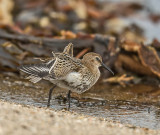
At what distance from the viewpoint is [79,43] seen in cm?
802

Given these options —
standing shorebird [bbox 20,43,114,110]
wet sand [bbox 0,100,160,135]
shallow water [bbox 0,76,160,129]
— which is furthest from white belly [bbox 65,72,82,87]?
wet sand [bbox 0,100,160,135]

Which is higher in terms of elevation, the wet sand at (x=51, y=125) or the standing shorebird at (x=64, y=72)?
the standing shorebird at (x=64, y=72)

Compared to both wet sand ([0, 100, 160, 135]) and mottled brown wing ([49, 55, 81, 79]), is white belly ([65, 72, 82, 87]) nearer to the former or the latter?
mottled brown wing ([49, 55, 81, 79])

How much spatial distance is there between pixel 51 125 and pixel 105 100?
96.0 inches

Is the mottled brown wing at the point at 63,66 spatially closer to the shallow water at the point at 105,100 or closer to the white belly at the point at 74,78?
the white belly at the point at 74,78

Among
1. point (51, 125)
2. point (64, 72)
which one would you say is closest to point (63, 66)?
point (64, 72)

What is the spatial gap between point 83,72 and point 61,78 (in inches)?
15.1

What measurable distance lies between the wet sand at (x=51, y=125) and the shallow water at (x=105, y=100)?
0.70 m

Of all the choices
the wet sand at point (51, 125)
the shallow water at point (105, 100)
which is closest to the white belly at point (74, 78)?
the shallow water at point (105, 100)

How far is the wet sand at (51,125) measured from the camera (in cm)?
360

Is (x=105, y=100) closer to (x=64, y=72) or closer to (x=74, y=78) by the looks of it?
(x=74, y=78)

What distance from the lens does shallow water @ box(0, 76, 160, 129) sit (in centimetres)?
536

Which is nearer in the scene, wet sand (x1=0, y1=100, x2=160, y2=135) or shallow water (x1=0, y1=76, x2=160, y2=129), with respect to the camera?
wet sand (x1=0, y1=100, x2=160, y2=135)

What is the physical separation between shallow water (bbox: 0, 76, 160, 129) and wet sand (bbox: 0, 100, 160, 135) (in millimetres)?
697
